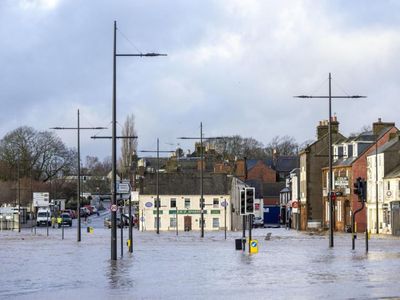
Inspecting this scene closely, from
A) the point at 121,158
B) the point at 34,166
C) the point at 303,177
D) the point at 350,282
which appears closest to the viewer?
the point at 350,282

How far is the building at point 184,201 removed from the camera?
11200 cm

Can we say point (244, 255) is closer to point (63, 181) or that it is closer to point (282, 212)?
point (282, 212)

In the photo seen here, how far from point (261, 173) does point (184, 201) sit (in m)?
49.8

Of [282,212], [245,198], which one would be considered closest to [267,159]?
[282,212]

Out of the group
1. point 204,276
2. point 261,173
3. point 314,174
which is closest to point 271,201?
point 261,173

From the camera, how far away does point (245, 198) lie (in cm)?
4031

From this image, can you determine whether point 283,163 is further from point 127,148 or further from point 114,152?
point 114,152

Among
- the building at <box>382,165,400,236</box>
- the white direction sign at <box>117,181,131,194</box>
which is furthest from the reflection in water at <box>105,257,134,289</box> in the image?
the building at <box>382,165,400,236</box>

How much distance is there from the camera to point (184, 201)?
114m

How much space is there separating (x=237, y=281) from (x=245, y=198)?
49.9 feet

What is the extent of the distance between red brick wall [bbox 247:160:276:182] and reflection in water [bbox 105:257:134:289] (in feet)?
412

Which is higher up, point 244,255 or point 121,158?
point 121,158

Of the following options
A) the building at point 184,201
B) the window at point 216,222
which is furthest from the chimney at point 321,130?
the window at point 216,222

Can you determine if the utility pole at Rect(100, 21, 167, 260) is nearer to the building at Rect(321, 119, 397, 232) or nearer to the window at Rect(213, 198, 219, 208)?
the building at Rect(321, 119, 397, 232)
